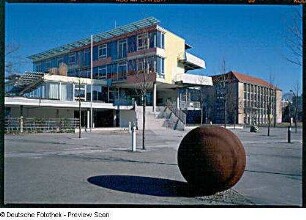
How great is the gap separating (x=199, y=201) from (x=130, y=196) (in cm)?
99

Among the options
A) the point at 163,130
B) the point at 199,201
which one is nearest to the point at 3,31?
the point at 199,201

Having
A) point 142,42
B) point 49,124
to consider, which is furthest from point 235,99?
point 49,124

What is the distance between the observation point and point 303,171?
4477mm

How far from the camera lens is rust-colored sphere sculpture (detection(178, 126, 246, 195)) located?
4.15 meters

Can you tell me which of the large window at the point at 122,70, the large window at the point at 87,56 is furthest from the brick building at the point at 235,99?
the large window at the point at 122,70

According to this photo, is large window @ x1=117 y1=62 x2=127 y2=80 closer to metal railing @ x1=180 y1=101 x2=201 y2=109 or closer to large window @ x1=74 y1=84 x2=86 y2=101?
large window @ x1=74 y1=84 x2=86 y2=101

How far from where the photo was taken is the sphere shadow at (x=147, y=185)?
453 cm

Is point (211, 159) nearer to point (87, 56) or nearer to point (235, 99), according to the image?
point (235, 99)

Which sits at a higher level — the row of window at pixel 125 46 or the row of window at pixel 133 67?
the row of window at pixel 125 46

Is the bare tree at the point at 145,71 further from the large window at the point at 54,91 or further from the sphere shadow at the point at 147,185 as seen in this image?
the sphere shadow at the point at 147,185

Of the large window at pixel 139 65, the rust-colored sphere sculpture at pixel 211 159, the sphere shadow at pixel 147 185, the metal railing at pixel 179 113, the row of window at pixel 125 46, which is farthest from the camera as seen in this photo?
the large window at pixel 139 65

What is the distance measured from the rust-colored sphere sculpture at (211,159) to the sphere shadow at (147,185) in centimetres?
25
